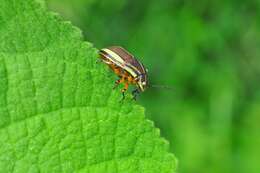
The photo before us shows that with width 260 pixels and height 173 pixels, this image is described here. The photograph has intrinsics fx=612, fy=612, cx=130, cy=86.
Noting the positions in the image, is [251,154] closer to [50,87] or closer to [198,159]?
[198,159]

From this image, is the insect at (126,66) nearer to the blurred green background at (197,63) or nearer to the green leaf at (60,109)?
the green leaf at (60,109)

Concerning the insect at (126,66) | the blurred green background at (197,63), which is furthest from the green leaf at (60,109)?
the blurred green background at (197,63)

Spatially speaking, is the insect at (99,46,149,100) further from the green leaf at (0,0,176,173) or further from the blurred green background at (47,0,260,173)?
the blurred green background at (47,0,260,173)

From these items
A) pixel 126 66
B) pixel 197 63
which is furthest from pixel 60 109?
pixel 197 63

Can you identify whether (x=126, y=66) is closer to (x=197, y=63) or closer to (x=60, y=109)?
(x=60, y=109)

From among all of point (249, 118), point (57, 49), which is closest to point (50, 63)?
point (57, 49)

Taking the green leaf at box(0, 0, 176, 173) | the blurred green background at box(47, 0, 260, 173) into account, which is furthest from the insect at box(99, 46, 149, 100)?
the blurred green background at box(47, 0, 260, 173)
